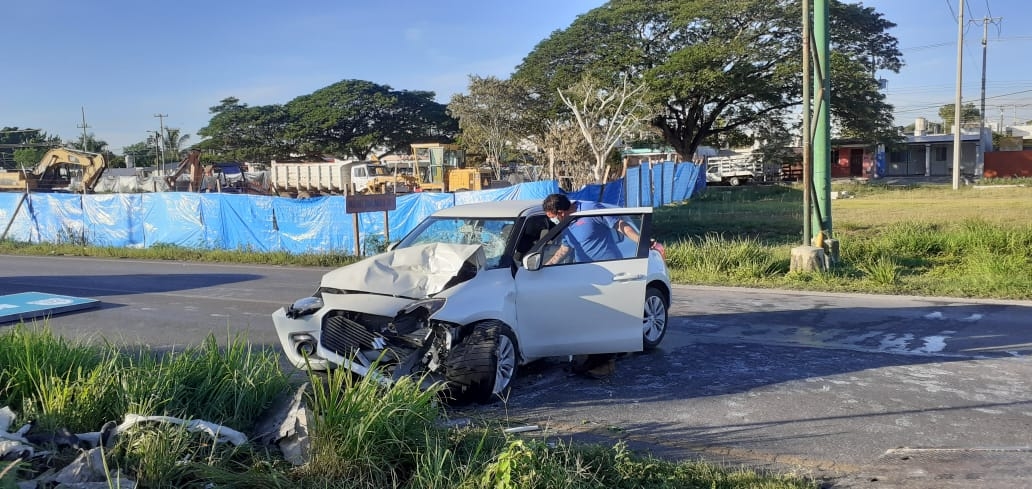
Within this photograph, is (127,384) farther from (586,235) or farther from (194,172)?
(194,172)

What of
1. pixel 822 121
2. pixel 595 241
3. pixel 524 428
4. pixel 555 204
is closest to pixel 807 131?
pixel 822 121

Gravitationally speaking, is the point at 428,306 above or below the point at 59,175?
below

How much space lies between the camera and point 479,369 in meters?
5.79

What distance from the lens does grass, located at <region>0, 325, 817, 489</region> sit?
A: 3988 mm

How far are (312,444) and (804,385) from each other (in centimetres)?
415

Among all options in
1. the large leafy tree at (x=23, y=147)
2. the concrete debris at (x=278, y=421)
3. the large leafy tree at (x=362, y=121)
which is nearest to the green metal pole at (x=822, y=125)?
the concrete debris at (x=278, y=421)

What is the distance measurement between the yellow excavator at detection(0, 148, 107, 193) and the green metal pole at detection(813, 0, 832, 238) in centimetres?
2823

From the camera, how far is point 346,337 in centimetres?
601

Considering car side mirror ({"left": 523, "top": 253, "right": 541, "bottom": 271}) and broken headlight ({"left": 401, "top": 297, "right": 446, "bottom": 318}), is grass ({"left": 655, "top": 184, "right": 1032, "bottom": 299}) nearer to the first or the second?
car side mirror ({"left": 523, "top": 253, "right": 541, "bottom": 271})

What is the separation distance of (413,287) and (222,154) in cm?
7381

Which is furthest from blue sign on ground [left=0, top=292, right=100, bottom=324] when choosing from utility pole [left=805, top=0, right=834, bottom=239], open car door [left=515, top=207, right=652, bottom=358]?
utility pole [left=805, top=0, right=834, bottom=239]

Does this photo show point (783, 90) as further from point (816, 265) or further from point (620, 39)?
point (816, 265)

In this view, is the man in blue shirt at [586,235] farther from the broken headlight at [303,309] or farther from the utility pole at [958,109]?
the utility pole at [958,109]

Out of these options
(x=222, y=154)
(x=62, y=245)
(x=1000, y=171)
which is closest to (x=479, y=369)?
(x=62, y=245)
